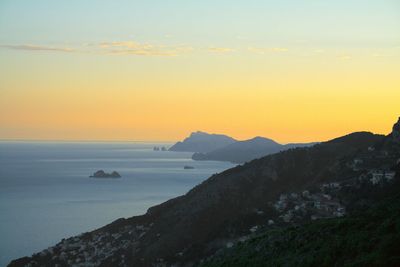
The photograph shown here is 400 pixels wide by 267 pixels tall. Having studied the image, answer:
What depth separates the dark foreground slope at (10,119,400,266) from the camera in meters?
35.2

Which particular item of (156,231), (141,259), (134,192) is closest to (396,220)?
(141,259)

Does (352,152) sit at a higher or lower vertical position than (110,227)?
higher

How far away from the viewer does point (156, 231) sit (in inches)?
1649

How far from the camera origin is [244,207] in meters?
42.1

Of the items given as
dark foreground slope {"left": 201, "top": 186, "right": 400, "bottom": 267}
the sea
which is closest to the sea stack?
dark foreground slope {"left": 201, "top": 186, "right": 400, "bottom": 267}

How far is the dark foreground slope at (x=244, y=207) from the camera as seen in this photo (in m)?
35.2

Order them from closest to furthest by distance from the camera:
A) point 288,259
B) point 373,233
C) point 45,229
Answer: point 373,233, point 288,259, point 45,229

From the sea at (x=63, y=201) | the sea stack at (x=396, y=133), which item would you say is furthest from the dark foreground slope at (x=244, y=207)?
the sea at (x=63, y=201)

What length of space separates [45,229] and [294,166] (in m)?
38.1

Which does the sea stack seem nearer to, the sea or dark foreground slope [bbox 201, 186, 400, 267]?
dark foreground slope [bbox 201, 186, 400, 267]

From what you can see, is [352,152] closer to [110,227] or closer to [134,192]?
[110,227]

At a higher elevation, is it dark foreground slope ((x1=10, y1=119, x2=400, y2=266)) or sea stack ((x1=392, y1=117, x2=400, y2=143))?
sea stack ((x1=392, y1=117, x2=400, y2=143))

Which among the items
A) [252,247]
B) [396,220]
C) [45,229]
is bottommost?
[45,229]

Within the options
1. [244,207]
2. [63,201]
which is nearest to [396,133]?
[244,207]
